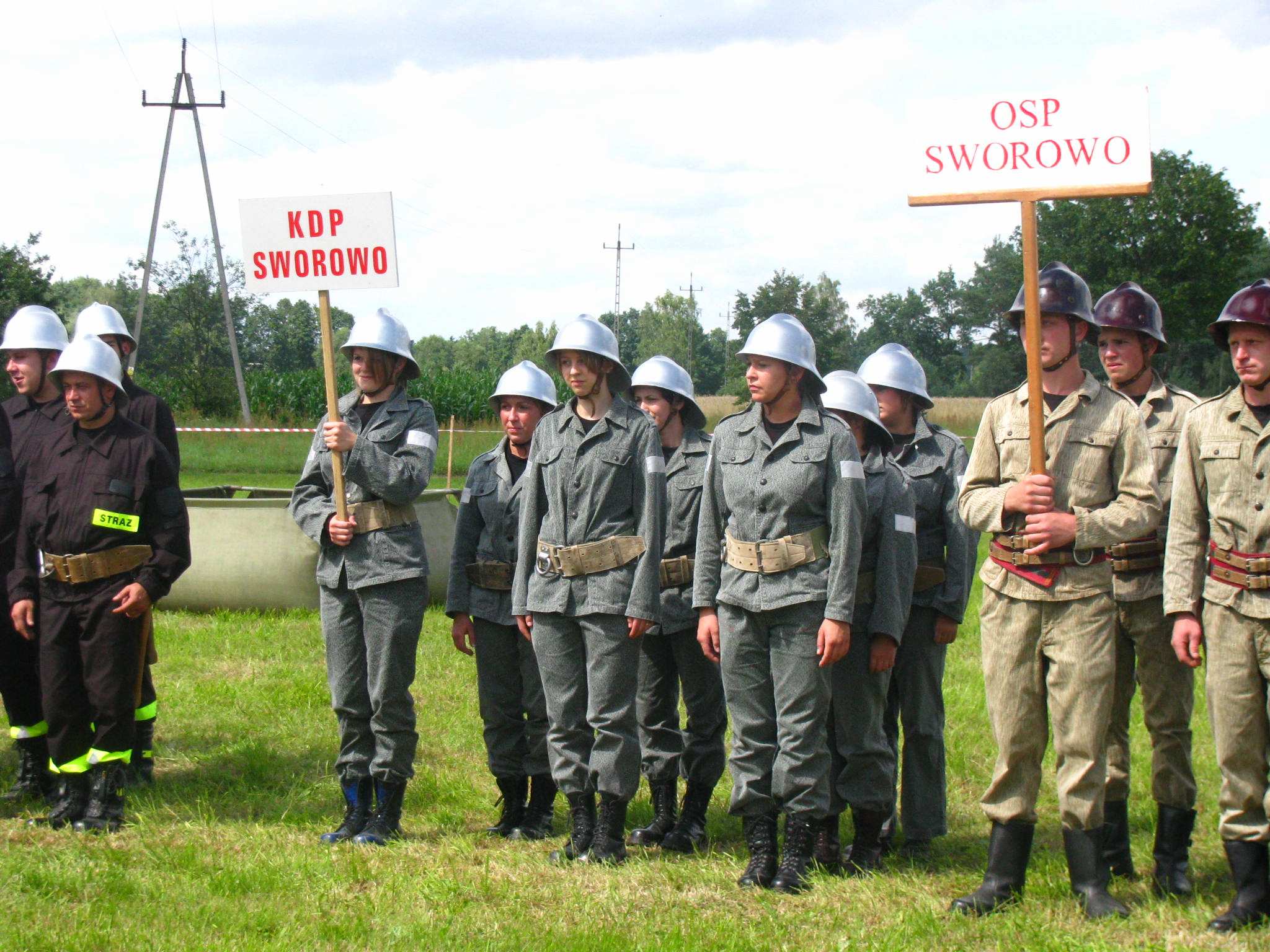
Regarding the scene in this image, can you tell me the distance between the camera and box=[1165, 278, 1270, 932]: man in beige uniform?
15.8 feet

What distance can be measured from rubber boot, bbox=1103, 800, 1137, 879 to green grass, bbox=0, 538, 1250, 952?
107 mm

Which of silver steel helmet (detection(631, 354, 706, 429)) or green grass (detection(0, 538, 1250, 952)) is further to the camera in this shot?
silver steel helmet (detection(631, 354, 706, 429))

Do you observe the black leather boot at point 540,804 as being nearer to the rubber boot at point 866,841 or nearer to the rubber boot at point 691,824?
the rubber boot at point 691,824

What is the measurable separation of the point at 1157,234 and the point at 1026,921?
192ft

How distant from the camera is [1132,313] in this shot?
237 inches

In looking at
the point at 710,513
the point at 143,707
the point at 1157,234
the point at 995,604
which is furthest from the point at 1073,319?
the point at 1157,234

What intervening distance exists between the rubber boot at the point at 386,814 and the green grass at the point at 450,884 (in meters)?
0.17

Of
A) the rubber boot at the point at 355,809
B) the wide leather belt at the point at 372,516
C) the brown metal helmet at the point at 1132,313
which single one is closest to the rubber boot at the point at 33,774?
the rubber boot at the point at 355,809

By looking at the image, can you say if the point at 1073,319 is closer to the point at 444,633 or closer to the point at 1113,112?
the point at 1113,112

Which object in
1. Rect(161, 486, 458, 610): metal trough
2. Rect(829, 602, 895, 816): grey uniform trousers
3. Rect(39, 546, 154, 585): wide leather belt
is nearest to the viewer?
Rect(829, 602, 895, 816): grey uniform trousers

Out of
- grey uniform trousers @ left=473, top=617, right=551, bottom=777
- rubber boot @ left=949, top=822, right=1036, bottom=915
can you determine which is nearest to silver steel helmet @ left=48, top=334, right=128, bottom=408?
grey uniform trousers @ left=473, top=617, right=551, bottom=777

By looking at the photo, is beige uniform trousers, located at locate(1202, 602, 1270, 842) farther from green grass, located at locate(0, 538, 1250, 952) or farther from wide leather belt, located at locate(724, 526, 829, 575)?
wide leather belt, located at locate(724, 526, 829, 575)

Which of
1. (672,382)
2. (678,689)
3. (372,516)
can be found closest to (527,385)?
(672,382)

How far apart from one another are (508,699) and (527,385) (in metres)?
1.62
